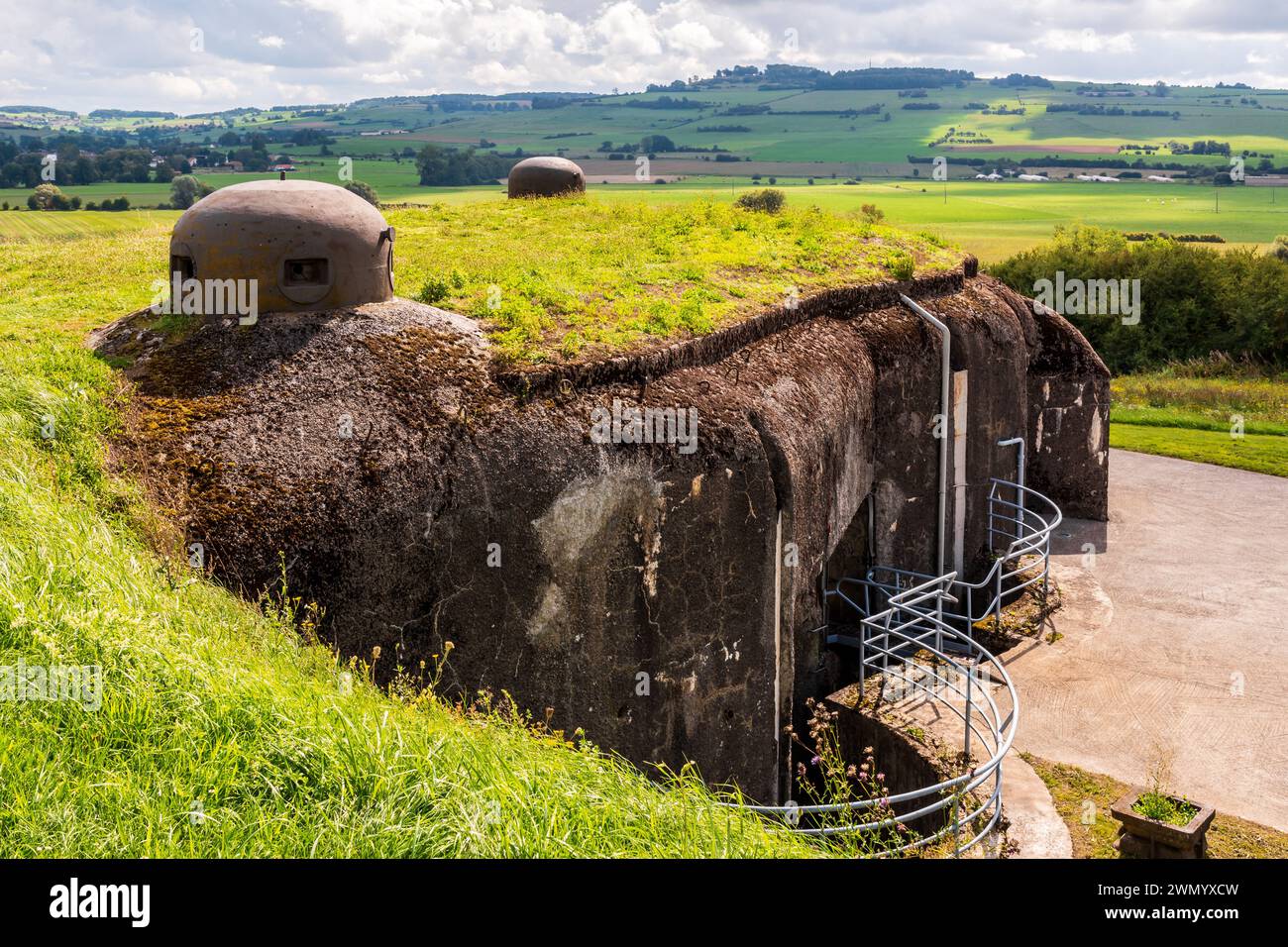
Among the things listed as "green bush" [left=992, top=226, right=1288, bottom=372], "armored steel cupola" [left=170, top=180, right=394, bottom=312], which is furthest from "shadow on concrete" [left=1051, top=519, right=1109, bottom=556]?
"green bush" [left=992, top=226, right=1288, bottom=372]

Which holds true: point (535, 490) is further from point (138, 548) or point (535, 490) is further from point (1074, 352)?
point (1074, 352)

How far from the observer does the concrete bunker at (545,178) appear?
24.7m

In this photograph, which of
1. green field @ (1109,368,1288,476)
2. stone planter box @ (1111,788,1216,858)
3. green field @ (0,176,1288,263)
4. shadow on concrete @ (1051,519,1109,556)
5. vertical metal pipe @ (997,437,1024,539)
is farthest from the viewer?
green field @ (0,176,1288,263)

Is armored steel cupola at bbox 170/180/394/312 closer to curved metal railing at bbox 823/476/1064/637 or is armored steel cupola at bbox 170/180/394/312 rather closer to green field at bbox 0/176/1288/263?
curved metal railing at bbox 823/476/1064/637

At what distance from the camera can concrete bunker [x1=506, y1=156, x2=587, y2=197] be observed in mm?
24688

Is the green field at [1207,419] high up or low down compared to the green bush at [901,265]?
down

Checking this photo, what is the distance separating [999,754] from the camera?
11398 millimetres

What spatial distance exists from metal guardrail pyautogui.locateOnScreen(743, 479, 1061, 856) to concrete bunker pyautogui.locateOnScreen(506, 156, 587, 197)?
34.4 ft

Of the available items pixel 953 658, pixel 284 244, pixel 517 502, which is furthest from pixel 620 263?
pixel 953 658

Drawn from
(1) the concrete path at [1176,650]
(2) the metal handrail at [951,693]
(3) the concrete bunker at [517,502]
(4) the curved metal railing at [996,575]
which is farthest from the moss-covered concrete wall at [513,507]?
(1) the concrete path at [1176,650]

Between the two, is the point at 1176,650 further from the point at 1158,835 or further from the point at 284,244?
the point at 284,244

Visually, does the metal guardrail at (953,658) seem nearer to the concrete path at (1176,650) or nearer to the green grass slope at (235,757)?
the concrete path at (1176,650)

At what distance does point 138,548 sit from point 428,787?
4.23 m

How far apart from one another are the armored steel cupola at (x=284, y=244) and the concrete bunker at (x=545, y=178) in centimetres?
1292
